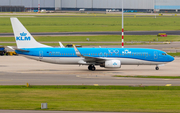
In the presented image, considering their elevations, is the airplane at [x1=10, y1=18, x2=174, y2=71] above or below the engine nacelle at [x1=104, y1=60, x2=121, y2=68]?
above

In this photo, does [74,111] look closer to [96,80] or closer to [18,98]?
[18,98]

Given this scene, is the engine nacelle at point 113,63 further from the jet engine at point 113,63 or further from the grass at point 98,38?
the grass at point 98,38

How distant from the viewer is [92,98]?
28766 mm

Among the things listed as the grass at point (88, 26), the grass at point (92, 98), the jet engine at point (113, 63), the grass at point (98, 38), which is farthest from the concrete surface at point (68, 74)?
the grass at point (88, 26)

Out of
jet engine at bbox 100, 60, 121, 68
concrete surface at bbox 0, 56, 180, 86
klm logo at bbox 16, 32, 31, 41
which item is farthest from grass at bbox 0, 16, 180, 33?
jet engine at bbox 100, 60, 121, 68

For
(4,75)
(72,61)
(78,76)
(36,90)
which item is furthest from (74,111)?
(72,61)

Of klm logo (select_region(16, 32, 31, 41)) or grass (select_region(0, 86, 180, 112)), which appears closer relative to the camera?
grass (select_region(0, 86, 180, 112))

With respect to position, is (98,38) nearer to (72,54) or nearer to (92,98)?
(72,54)

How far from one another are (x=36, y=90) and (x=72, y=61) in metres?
16.9

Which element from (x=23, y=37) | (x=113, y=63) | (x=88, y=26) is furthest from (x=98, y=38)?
(x=113, y=63)

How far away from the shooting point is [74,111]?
77.0 feet

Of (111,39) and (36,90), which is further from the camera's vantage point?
(111,39)

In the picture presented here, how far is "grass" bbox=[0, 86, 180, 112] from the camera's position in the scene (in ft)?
81.3

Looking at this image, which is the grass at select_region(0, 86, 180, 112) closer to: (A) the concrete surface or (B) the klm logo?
(A) the concrete surface
